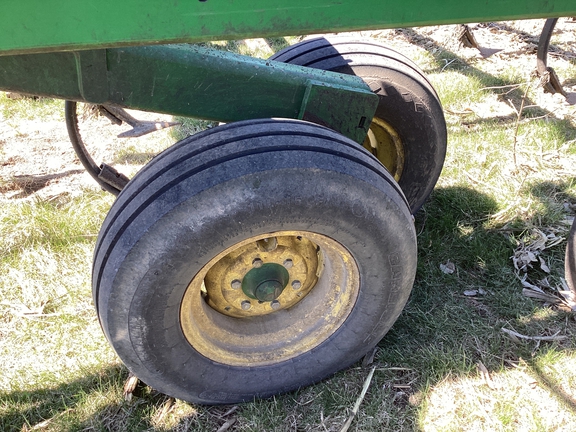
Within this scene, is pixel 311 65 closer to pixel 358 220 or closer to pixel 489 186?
pixel 358 220

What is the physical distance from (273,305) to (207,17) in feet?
4.21

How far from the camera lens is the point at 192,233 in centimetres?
174

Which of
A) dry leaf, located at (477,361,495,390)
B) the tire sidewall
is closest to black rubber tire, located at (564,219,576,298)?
dry leaf, located at (477,361,495,390)

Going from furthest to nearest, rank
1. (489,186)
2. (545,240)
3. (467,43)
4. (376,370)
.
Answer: (467,43)
(489,186)
(545,240)
(376,370)

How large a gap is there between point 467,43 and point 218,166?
13.6ft

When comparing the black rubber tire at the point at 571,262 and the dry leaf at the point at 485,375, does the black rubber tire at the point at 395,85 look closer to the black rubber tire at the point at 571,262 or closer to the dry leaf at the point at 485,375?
the black rubber tire at the point at 571,262

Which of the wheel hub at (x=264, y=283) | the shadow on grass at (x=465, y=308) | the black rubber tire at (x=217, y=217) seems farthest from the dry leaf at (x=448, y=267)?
the wheel hub at (x=264, y=283)

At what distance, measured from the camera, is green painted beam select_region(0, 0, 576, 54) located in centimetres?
133

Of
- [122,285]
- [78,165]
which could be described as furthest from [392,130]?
[78,165]

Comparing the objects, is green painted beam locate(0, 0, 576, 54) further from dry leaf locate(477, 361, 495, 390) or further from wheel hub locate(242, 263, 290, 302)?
dry leaf locate(477, 361, 495, 390)

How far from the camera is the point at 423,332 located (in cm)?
257

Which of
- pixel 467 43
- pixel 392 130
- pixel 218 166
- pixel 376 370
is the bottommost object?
pixel 376 370

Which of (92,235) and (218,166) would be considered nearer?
(218,166)

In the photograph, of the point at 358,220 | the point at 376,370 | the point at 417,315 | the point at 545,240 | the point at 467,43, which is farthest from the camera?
the point at 467,43
